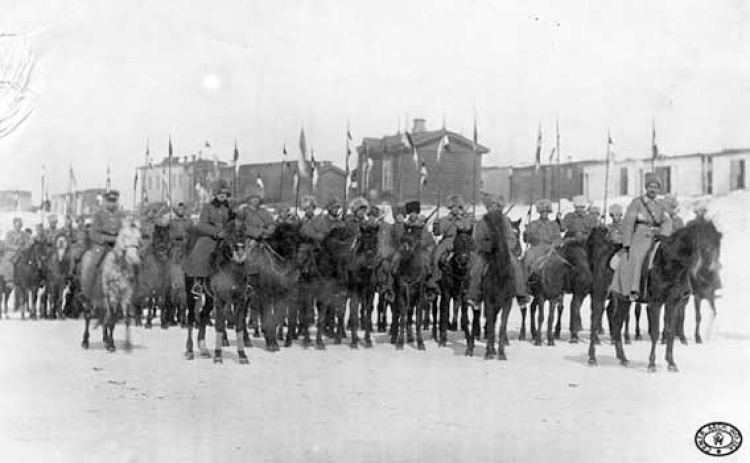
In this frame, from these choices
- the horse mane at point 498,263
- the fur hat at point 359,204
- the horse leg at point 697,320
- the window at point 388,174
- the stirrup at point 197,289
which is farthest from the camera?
the window at point 388,174

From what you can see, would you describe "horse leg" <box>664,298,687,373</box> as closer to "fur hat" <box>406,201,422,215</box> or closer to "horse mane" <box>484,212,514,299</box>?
"horse mane" <box>484,212,514,299</box>

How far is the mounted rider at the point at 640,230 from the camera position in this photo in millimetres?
10758

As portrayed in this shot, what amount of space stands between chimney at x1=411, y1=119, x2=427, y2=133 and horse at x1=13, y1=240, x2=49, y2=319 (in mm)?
6775

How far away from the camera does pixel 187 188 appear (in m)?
12.5

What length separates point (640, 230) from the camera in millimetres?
10820

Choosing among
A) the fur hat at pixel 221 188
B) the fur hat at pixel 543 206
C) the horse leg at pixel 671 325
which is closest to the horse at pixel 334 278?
the fur hat at pixel 221 188

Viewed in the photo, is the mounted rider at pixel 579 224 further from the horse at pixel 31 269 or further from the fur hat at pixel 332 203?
the horse at pixel 31 269

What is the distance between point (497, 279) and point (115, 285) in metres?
5.30

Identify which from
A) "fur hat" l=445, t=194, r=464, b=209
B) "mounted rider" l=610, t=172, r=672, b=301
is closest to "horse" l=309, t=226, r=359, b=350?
"fur hat" l=445, t=194, r=464, b=209

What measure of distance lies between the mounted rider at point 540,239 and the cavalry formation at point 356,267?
18mm

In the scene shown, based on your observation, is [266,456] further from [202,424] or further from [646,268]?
[646,268]

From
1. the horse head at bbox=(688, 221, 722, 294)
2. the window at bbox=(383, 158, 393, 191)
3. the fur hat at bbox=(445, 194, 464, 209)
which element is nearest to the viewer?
the horse head at bbox=(688, 221, 722, 294)

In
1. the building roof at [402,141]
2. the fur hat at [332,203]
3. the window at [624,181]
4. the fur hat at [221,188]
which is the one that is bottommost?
the fur hat at [332,203]

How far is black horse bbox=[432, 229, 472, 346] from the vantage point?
12.5m
